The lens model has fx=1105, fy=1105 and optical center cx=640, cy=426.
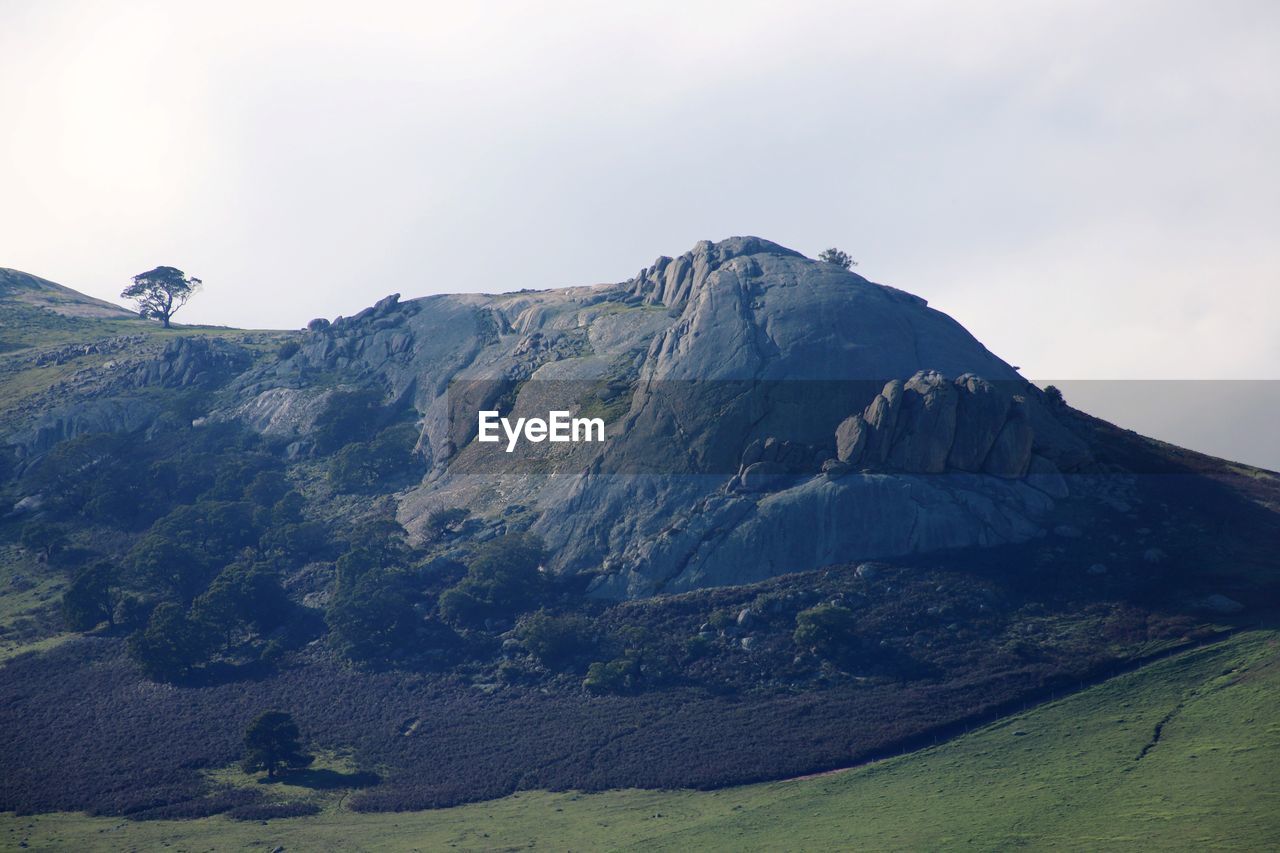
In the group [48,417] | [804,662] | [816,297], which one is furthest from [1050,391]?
[48,417]

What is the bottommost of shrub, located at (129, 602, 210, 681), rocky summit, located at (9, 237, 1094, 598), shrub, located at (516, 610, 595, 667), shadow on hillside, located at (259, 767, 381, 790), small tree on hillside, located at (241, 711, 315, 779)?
shadow on hillside, located at (259, 767, 381, 790)

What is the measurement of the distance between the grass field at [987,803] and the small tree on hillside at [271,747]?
6.01m

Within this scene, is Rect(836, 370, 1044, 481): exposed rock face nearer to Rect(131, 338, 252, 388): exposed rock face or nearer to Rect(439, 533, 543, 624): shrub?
Rect(439, 533, 543, 624): shrub

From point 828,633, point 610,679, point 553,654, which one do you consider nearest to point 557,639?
point 553,654

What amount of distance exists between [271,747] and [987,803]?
5786 cm

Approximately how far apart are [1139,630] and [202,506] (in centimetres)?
10806

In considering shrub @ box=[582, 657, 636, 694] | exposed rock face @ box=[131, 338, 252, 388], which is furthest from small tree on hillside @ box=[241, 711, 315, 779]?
exposed rock face @ box=[131, 338, 252, 388]

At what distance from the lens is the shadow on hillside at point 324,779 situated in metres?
91.2

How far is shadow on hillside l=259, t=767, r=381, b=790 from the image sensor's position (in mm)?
91250

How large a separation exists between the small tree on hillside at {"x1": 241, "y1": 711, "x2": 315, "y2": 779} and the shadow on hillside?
703 millimetres

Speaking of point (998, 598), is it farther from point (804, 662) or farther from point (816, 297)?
point (816, 297)

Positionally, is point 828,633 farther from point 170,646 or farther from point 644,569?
point 170,646

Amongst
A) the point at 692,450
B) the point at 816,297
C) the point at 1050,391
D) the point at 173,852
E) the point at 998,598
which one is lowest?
the point at 173,852

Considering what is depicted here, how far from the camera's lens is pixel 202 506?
140 metres
